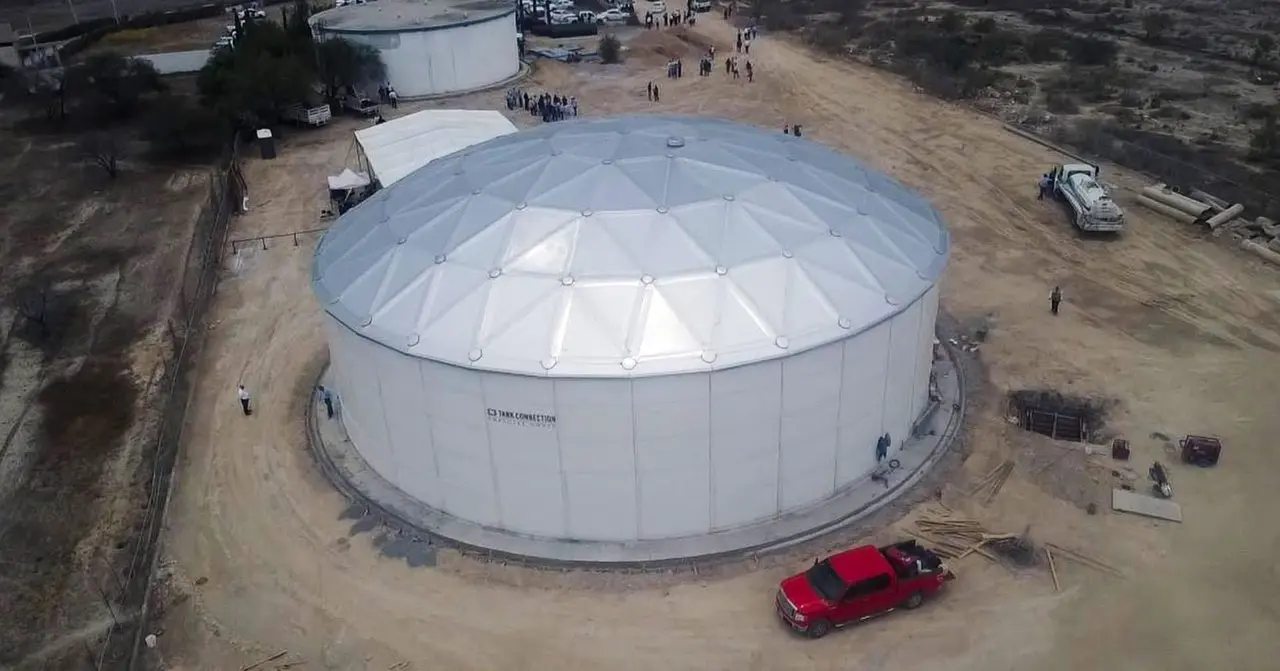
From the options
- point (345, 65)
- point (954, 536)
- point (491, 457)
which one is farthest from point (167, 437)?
point (345, 65)

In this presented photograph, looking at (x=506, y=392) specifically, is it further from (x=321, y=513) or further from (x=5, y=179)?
(x=5, y=179)

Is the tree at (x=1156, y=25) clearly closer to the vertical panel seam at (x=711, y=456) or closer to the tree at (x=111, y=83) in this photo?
the vertical panel seam at (x=711, y=456)

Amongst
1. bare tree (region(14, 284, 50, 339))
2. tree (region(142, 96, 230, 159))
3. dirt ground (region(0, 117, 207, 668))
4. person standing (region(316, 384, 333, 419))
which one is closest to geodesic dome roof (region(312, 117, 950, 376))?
person standing (region(316, 384, 333, 419))

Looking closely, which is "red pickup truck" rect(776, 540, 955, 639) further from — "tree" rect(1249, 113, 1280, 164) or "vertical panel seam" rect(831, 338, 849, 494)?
"tree" rect(1249, 113, 1280, 164)

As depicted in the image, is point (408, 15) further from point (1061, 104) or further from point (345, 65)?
point (1061, 104)

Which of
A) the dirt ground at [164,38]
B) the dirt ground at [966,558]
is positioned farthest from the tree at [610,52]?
the dirt ground at [966,558]

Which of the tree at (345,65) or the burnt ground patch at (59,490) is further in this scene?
the tree at (345,65)
